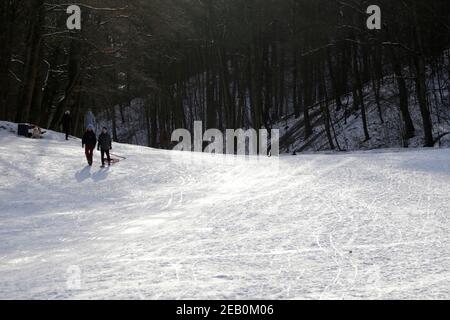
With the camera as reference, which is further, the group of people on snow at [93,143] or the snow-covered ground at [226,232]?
the group of people on snow at [93,143]

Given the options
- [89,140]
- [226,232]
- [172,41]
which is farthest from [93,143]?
[172,41]

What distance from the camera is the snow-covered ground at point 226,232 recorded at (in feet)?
17.7

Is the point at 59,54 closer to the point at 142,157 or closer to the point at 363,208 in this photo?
the point at 142,157

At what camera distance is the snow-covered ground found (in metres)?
5.39

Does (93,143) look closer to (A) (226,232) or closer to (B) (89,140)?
(B) (89,140)

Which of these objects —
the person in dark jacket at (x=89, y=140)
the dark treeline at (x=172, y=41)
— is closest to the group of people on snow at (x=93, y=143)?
the person in dark jacket at (x=89, y=140)

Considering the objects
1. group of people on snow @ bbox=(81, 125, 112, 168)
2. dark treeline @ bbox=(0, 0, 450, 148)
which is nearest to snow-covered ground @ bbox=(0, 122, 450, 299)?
group of people on snow @ bbox=(81, 125, 112, 168)

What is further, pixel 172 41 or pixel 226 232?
pixel 172 41

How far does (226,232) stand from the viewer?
8.35 meters

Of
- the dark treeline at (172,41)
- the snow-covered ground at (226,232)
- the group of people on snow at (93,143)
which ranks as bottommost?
the snow-covered ground at (226,232)

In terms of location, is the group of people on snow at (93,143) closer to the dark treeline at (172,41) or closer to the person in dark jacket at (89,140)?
the person in dark jacket at (89,140)

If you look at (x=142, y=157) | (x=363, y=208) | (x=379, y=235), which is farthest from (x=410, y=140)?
(x=379, y=235)

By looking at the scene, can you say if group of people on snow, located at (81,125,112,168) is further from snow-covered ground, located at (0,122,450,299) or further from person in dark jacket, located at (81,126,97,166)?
snow-covered ground, located at (0,122,450,299)

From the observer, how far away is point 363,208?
10.2m
